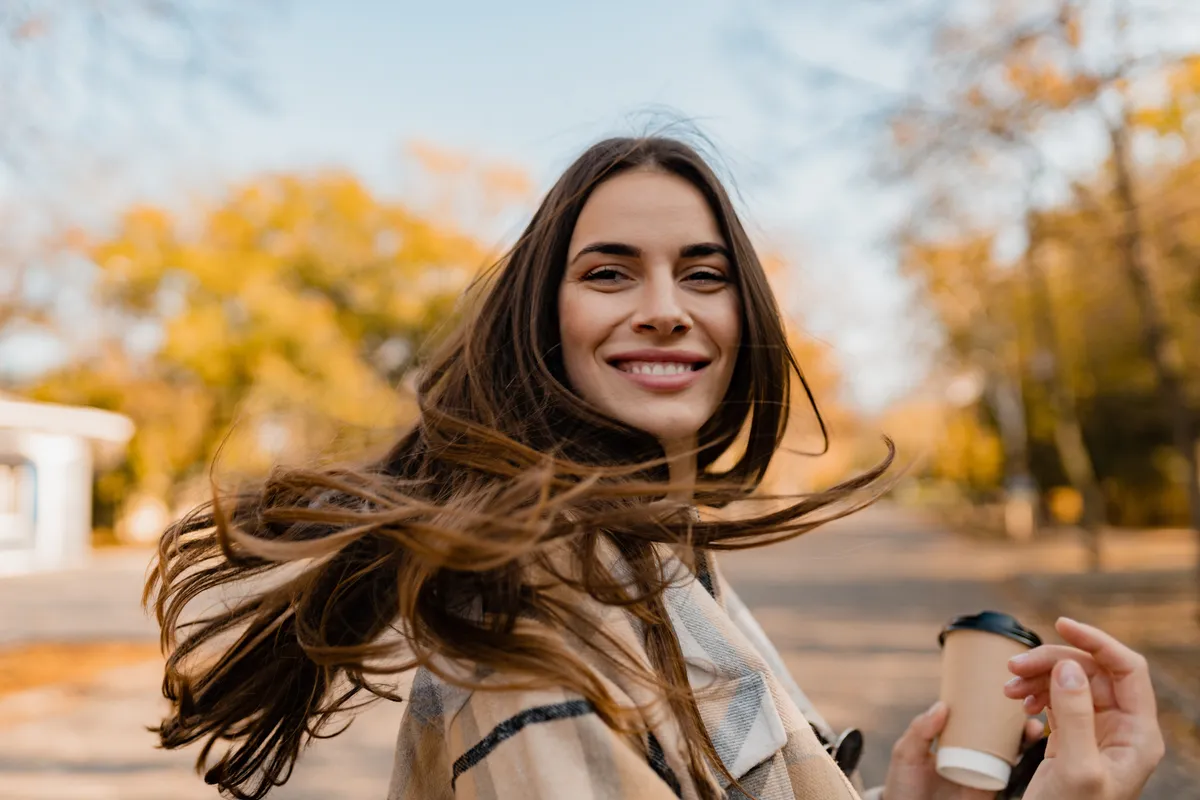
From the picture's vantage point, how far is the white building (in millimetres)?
26406

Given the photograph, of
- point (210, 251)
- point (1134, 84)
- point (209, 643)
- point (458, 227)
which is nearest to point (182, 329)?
point (210, 251)

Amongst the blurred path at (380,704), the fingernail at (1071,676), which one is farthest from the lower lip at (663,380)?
the blurred path at (380,704)

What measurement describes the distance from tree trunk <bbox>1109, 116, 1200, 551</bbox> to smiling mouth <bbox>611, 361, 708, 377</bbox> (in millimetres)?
10556

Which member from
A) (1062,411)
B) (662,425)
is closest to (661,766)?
(662,425)

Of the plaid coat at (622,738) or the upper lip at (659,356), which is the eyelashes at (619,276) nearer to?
the upper lip at (659,356)

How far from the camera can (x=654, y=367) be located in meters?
1.78

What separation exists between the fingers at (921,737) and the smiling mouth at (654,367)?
0.85 meters

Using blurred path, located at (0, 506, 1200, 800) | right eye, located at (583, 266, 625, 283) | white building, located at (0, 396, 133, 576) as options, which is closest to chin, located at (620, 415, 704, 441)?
right eye, located at (583, 266, 625, 283)

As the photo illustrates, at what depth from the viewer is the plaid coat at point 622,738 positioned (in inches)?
50.2

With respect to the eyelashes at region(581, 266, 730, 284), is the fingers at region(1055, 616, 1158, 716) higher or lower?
lower

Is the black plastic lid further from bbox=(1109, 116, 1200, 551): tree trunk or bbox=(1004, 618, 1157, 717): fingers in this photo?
bbox=(1109, 116, 1200, 551): tree trunk

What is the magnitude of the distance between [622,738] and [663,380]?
0.63 meters

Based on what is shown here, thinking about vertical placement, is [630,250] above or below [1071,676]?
above

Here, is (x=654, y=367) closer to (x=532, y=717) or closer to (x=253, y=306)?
(x=532, y=717)
